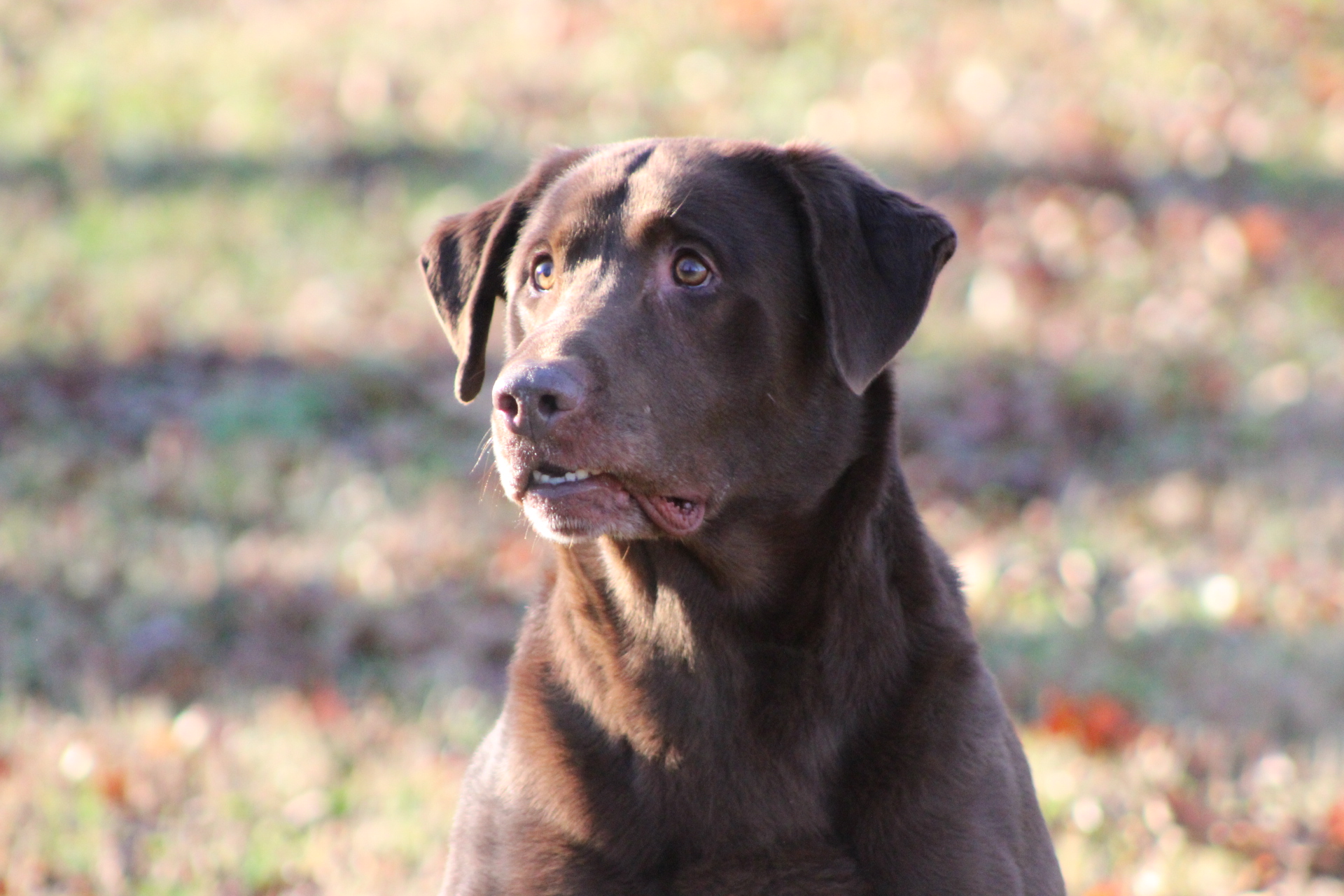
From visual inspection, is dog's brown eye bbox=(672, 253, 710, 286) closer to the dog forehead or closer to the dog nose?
the dog forehead

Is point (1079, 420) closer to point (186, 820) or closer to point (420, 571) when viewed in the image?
point (420, 571)

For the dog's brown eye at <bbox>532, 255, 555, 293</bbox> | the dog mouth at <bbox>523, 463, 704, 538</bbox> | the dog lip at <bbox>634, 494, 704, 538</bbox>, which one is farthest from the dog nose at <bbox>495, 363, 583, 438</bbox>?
Result: the dog's brown eye at <bbox>532, 255, 555, 293</bbox>

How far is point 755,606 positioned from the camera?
3225mm

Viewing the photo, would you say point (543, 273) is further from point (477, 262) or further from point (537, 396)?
point (537, 396)

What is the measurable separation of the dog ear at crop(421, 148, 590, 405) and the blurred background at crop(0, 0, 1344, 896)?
1.43ft

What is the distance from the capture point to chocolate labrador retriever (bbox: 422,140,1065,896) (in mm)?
2977

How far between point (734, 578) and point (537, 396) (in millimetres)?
644

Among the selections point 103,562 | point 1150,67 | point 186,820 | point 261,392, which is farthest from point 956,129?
point 186,820

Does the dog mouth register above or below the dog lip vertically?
above

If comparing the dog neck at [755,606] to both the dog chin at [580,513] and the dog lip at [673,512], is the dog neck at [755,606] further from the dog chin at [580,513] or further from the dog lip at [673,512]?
the dog chin at [580,513]

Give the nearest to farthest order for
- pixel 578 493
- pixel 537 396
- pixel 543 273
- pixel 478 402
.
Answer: pixel 537 396 → pixel 578 493 → pixel 543 273 → pixel 478 402

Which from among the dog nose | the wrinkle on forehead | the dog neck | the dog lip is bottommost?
the dog neck

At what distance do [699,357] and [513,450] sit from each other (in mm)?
456

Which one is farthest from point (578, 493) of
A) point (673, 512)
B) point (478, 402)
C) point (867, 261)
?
point (478, 402)
